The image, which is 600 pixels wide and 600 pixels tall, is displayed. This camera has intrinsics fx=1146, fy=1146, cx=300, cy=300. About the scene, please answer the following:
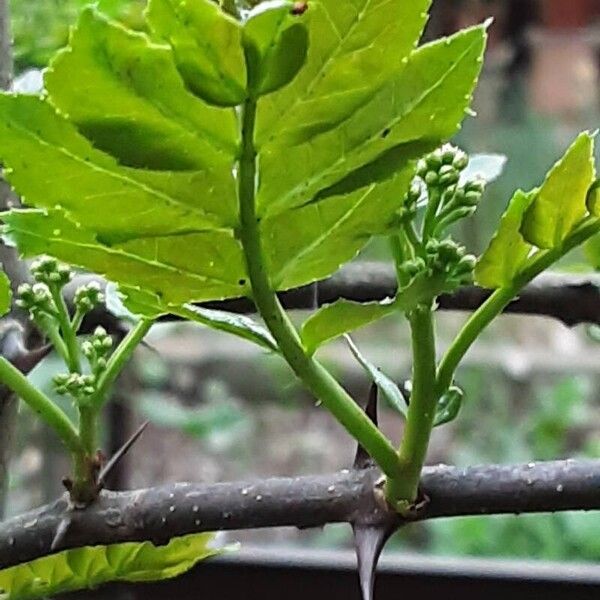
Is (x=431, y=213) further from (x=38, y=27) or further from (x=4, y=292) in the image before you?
(x=38, y=27)

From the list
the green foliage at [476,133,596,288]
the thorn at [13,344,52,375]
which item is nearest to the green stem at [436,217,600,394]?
the green foliage at [476,133,596,288]

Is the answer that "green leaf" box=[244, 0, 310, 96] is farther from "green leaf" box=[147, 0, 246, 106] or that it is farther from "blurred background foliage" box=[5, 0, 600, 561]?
Result: "blurred background foliage" box=[5, 0, 600, 561]

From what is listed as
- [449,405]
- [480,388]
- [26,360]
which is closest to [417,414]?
[449,405]

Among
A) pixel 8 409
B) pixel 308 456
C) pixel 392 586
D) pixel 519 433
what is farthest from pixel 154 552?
pixel 308 456

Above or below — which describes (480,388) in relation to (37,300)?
below

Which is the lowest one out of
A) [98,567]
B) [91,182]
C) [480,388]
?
[480,388]

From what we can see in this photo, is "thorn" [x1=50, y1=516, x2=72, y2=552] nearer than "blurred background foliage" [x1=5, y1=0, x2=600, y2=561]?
Yes
